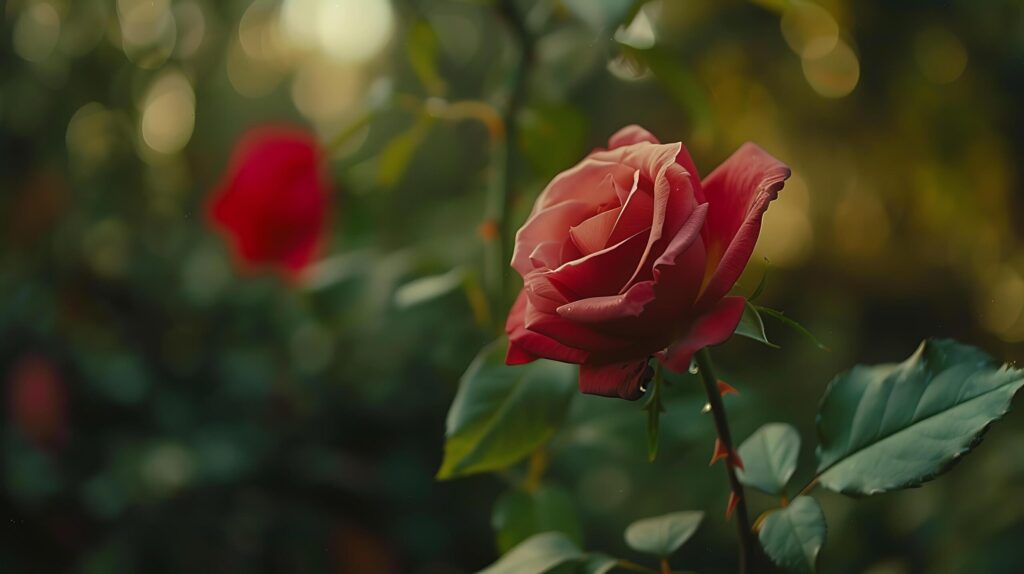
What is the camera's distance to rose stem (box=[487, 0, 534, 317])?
0.62m

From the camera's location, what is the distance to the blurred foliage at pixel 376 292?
2.96 ft

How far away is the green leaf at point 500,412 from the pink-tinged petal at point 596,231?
16 cm

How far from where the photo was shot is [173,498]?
100 cm

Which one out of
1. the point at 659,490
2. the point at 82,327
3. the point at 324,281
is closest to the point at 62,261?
the point at 82,327

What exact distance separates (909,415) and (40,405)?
104 cm

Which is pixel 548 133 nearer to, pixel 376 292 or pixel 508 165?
pixel 508 165

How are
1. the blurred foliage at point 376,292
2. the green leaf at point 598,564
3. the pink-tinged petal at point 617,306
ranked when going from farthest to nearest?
the blurred foliage at point 376,292 → the green leaf at point 598,564 → the pink-tinged petal at point 617,306

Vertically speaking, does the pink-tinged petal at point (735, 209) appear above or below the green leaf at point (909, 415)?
above

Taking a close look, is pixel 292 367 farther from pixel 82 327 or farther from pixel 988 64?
pixel 988 64

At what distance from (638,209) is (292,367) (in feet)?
2.78

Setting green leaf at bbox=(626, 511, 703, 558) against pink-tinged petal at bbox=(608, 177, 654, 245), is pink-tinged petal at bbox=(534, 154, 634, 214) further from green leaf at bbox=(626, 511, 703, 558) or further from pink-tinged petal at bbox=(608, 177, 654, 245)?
green leaf at bbox=(626, 511, 703, 558)

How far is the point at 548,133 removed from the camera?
0.63 m

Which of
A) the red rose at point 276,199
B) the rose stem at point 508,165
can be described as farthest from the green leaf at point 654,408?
the red rose at point 276,199

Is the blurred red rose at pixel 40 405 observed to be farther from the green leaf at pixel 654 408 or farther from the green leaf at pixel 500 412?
the green leaf at pixel 654 408
